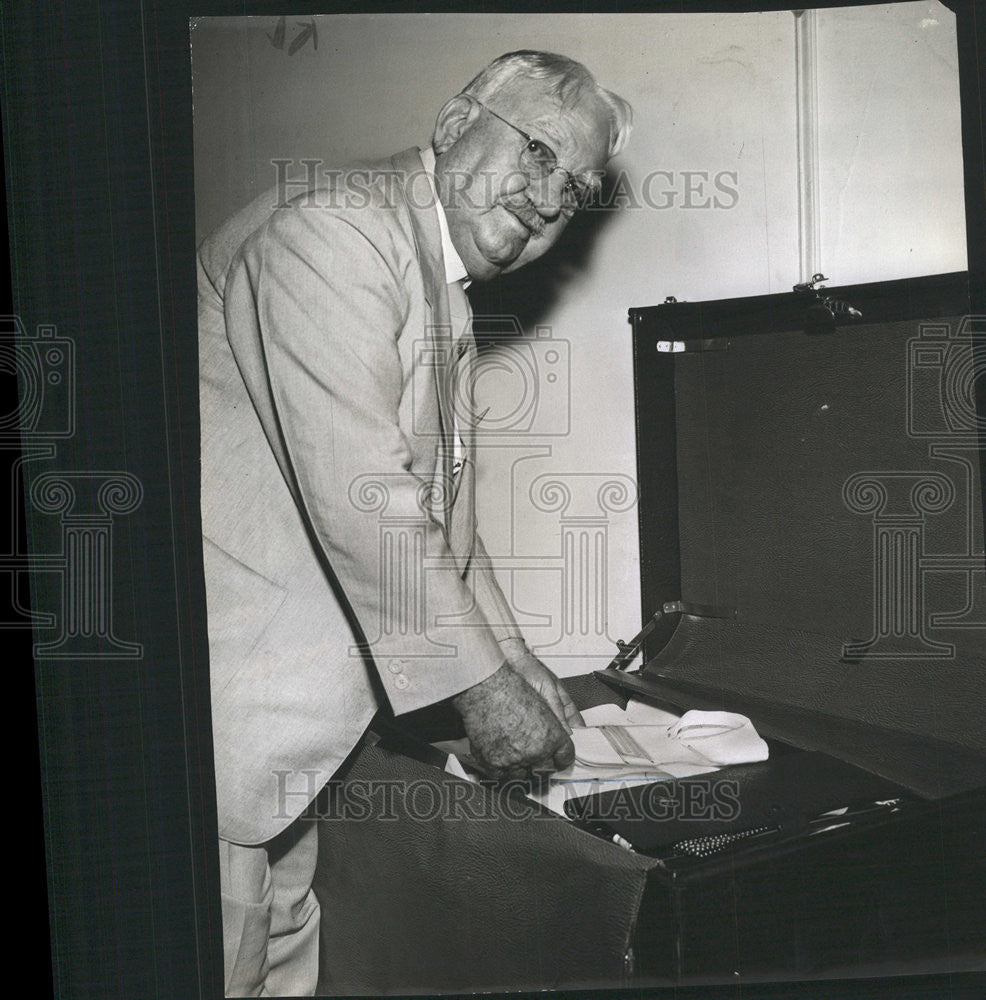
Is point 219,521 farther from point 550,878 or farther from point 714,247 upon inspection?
point 714,247

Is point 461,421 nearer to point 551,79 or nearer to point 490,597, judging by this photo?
point 490,597

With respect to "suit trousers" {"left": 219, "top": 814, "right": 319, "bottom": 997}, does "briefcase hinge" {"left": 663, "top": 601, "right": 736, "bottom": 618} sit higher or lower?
higher

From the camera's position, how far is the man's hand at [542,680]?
70.6 inches

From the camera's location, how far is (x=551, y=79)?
1.79 meters

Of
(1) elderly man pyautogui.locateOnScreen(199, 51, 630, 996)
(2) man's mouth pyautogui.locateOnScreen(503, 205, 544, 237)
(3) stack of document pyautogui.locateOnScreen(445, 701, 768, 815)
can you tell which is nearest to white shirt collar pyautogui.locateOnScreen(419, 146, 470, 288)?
(1) elderly man pyautogui.locateOnScreen(199, 51, 630, 996)

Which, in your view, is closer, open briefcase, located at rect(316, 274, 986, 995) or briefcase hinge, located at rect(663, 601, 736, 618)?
open briefcase, located at rect(316, 274, 986, 995)

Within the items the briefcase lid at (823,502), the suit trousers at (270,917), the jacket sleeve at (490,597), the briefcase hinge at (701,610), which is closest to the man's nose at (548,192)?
the briefcase lid at (823,502)

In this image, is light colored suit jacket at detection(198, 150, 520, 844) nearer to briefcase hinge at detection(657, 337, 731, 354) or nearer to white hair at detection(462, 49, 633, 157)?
white hair at detection(462, 49, 633, 157)

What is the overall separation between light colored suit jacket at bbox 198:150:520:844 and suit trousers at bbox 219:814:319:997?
54 millimetres

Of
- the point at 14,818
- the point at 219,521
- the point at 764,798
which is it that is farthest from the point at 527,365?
the point at 14,818

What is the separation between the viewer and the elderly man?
1776mm

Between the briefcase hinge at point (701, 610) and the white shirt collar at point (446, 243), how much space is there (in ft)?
2.27

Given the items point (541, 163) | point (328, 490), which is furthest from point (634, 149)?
point (328, 490)

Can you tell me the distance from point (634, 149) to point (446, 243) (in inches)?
14.6
